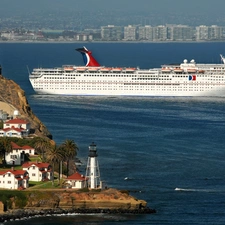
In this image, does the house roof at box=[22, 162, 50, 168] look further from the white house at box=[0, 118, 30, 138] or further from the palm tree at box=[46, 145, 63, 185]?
the white house at box=[0, 118, 30, 138]

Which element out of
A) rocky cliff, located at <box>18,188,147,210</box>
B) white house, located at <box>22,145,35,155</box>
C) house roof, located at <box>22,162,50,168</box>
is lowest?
rocky cliff, located at <box>18,188,147,210</box>

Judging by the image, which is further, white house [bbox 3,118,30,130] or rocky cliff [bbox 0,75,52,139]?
rocky cliff [bbox 0,75,52,139]

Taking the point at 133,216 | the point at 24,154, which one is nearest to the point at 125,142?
the point at 24,154

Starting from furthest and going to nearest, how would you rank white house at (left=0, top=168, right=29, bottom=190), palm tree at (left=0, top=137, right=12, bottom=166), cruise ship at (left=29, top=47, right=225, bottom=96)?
1. cruise ship at (left=29, top=47, right=225, bottom=96)
2. palm tree at (left=0, top=137, right=12, bottom=166)
3. white house at (left=0, top=168, right=29, bottom=190)

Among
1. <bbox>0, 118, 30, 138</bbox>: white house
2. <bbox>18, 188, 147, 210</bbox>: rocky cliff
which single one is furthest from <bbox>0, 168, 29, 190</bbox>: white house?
<bbox>0, 118, 30, 138</bbox>: white house

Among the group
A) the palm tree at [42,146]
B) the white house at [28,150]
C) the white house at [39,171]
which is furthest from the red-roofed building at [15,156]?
the white house at [39,171]

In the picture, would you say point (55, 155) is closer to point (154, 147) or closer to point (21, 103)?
point (154, 147)
